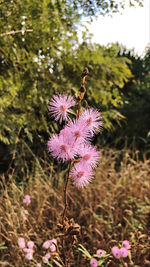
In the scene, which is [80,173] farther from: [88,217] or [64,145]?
[88,217]

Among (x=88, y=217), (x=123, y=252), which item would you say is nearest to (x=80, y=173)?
(x=123, y=252)

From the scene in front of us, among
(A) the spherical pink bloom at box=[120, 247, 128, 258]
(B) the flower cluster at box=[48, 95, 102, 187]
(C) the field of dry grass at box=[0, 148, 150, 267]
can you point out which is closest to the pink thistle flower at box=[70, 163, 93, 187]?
(B) the flower cluster at box=[48, 95, 102, 187]

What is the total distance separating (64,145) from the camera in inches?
31.7

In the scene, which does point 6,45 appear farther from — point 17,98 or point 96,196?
point 96,196

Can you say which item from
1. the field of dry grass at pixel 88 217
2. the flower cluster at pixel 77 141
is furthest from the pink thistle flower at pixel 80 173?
the field of dry grass at pixel 88 217

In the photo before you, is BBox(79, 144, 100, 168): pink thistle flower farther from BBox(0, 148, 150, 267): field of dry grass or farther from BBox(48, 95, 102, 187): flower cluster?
BBox(0, 148, 150, 267): field of dry grass

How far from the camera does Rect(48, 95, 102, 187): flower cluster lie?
80 cm

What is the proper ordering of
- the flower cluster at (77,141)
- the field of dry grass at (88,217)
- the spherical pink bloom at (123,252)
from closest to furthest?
the flower cluster at (77,141) < the spherical pink bloom at (123,252) < the field of dry grass at (88,217)

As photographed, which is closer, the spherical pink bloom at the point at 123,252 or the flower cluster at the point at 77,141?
the flower cluster at the point at 77,141

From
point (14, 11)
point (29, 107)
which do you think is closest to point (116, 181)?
point (29, 107)

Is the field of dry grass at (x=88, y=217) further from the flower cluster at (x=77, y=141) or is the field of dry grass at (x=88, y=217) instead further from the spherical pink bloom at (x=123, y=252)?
the flower cluster at (x=77, y=141)

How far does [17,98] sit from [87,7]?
1.11 m

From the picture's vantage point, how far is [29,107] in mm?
2820

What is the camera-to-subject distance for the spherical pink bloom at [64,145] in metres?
0.80
